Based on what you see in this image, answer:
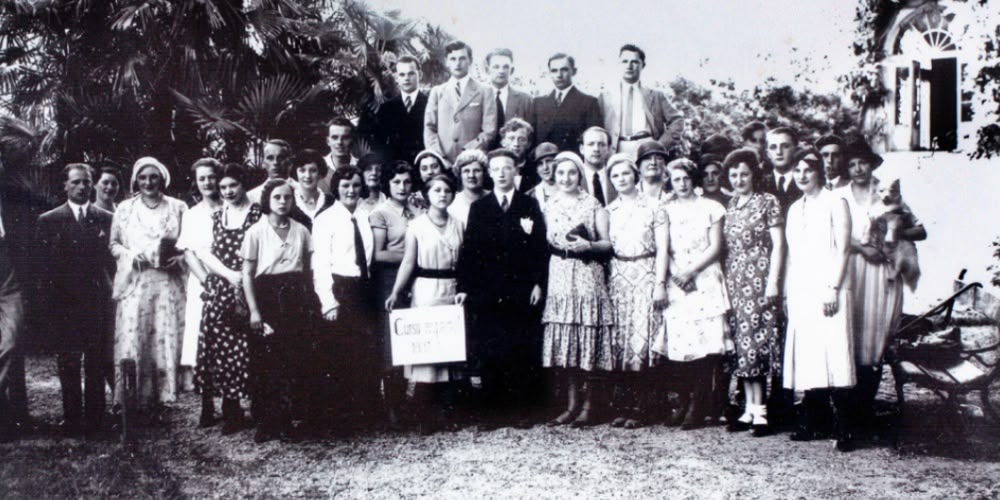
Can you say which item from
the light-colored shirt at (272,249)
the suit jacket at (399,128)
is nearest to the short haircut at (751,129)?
the suit jacket at (399,128)

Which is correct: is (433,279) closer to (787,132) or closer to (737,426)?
(737,426)

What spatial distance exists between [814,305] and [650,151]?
107 centimetres

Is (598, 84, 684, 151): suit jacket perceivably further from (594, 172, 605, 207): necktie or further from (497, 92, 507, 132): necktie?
(497, 92, 507, 132): necktie

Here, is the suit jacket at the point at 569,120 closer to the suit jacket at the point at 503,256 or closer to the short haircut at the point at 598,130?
the short haircut at the point at 598,130

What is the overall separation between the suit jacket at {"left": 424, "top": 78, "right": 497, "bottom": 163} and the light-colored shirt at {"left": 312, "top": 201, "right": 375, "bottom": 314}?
570 mm

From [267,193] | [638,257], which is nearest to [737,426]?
[638,257]

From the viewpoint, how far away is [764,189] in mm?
4668

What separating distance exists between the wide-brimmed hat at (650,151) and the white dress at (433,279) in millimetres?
991

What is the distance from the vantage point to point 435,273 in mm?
4785

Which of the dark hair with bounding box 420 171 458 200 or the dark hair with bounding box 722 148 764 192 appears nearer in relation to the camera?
the dark hair with bounding box 722 148 764 192

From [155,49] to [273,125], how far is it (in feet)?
2.47

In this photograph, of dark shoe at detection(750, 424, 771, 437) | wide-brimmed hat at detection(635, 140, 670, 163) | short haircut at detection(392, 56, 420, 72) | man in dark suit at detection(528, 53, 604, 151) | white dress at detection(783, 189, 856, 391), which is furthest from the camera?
short haircut at detection(392, 56, 420, 72)

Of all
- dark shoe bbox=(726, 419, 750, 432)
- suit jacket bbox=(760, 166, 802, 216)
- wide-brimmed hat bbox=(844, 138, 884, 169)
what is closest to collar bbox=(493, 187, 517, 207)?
suit jacket bbox=(760, 166, 802, 216)

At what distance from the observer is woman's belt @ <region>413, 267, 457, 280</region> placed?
15.7ft
